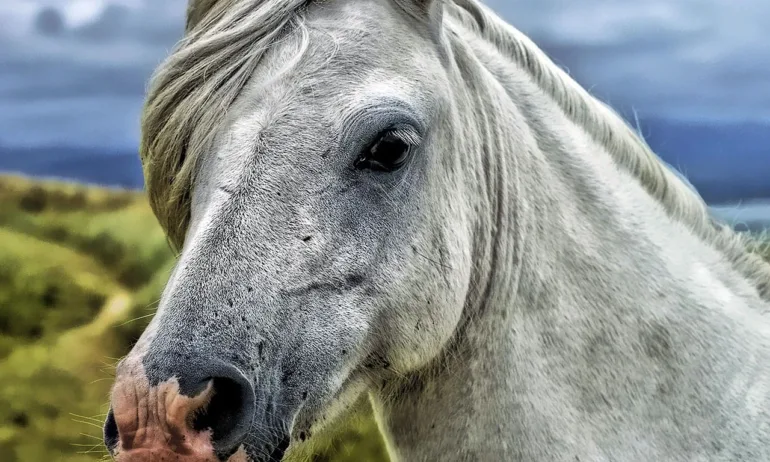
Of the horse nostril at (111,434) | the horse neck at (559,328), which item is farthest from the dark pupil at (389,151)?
the horse nostril at (111,434)

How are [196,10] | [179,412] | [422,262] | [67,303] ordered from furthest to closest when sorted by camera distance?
[67,303], [196,10], [422,262], [179,412]

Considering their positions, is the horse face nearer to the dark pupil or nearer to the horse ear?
the dark pupil

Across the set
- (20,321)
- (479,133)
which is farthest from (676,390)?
(20,321)

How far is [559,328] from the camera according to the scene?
1.06 m

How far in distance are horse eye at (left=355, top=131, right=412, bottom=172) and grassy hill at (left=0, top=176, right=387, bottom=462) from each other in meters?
1.37

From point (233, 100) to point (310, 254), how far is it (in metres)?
0.28

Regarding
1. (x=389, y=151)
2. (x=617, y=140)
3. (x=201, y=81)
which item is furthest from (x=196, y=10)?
(x=617, y=140)

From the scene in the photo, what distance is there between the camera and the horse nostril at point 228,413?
76 centimetres

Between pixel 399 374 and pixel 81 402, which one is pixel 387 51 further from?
pixel 81 402

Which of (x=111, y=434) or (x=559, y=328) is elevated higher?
(x=559, y=328)

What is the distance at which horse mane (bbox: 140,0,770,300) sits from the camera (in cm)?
96

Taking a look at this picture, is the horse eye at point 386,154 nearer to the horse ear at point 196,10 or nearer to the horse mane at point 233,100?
the horse mane at point 233,100

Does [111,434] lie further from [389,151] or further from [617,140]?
[617,140]

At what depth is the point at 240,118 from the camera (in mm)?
911
